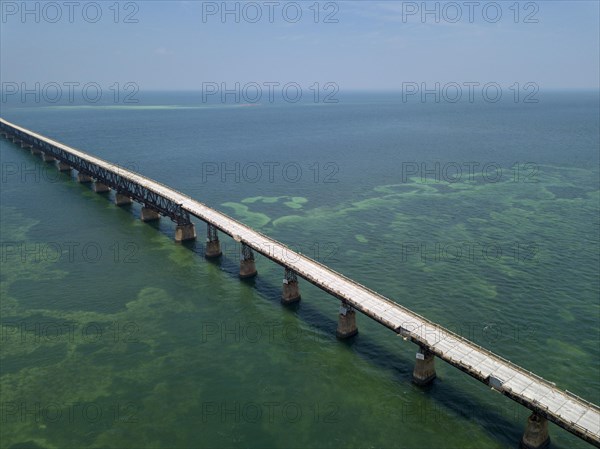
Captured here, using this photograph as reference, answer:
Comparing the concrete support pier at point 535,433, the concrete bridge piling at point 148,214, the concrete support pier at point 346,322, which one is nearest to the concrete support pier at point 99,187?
the concrete bridge piling at point 148,214

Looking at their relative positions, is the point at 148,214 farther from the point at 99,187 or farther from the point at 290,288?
the point at 290,288

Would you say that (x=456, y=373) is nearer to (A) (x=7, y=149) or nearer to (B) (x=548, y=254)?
(B) (x=548, y=254)

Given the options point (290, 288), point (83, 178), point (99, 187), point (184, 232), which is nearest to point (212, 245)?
point (184, 232)

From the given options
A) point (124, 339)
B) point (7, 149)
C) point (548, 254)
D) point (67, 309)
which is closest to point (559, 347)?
point (548, 254)

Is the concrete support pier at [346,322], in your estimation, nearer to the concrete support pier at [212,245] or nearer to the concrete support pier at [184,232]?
the concrete support pier at [212,245]

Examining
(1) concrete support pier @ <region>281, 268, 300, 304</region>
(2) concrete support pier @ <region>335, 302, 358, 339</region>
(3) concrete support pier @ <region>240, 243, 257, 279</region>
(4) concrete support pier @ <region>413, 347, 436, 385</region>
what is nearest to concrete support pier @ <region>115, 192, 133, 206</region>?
(3) concrete support pier @ <region>240, 243, 257, 279</region>

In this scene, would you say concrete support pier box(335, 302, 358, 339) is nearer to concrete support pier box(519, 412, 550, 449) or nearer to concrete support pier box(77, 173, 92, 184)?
concrete support pier box(519, 412, 550, 449)
